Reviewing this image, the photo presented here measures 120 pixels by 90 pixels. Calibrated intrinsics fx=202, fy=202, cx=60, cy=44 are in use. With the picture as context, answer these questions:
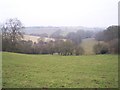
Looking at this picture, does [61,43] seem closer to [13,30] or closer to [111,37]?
[111,37]

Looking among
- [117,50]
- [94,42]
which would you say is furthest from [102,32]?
[117,50]

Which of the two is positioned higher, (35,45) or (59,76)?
(35,45)

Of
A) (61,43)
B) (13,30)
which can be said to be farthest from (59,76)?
(13,30)

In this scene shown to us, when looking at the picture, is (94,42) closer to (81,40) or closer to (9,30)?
(81,40)

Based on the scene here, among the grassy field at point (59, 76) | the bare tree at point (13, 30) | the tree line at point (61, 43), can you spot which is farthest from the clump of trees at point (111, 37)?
the bare tree at point (13, 30)

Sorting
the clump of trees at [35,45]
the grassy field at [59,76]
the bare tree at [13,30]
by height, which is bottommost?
the grassy field at [59,76]

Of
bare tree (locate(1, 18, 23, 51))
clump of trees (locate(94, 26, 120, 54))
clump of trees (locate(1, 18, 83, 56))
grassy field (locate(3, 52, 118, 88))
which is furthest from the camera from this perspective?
bare tree (locate(1, 18, 23, 51))

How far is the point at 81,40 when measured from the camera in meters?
18.0

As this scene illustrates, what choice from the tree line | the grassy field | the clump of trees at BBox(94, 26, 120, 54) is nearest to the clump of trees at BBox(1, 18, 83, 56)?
the tree line

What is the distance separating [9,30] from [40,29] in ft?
32.0

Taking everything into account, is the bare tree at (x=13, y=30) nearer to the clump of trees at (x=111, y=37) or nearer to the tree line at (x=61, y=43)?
the tree line at (x=61, y=43)

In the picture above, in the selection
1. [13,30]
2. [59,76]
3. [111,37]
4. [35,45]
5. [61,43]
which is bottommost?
[59,76]

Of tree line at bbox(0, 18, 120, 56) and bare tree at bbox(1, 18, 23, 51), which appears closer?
tree line at bbox(0, 18, 120, 56)

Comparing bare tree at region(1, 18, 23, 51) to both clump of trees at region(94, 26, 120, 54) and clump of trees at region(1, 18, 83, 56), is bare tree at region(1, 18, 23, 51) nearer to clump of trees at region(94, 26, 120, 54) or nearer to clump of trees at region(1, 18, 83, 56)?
clump of trees at region(1, 18, 83, 56)
